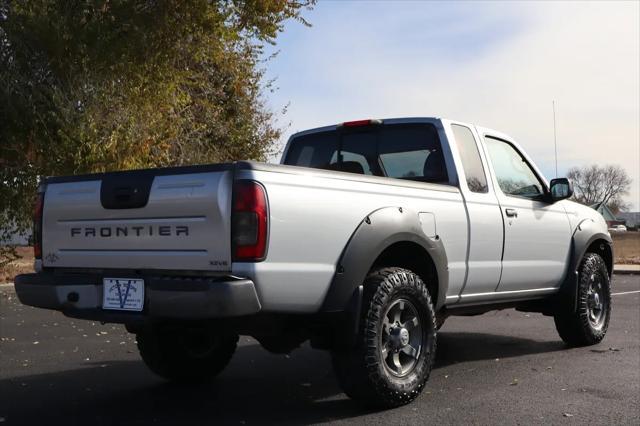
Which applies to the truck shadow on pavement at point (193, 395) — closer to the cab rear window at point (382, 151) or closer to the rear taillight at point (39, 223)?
the rear taillight at point (39, 223)

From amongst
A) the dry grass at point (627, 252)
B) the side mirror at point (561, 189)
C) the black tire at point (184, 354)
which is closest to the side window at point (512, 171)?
the side mirror at point (561, 189)

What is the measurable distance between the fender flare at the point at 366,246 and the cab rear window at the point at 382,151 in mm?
962

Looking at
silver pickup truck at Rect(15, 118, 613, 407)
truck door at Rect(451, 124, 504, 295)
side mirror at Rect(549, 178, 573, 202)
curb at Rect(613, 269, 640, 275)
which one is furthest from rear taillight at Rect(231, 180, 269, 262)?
curb at Rect(613, 269, 640, 275)

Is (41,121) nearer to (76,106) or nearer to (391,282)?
(76,106)

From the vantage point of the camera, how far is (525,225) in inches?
241

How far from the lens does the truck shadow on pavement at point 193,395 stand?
454 centimetres

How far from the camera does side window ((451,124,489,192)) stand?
5738 mm

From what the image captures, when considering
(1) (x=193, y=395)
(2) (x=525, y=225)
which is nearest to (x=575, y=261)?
(2) (x=525, y=225)

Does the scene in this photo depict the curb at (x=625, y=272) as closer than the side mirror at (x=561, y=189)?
No

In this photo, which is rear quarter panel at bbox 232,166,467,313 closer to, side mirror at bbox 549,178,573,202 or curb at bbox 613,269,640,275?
side mirror at bbox 549,178,573,202

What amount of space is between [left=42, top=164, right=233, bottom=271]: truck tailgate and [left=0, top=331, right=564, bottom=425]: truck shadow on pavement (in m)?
0.95

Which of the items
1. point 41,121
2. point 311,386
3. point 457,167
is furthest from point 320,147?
point 41,121

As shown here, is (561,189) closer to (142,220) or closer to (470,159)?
(470,159)

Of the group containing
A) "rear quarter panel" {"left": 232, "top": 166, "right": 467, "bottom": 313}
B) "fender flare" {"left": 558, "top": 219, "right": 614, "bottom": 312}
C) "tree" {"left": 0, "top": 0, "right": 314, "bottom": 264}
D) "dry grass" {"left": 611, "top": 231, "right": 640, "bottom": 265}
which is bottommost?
"dry grass" {"left": 611, "top": 231, "right": 640, "bottom": 265}
